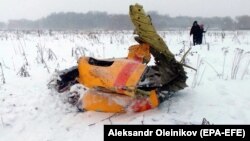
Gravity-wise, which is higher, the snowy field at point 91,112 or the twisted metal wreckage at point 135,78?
the twisted metal wreckage at point 135,78

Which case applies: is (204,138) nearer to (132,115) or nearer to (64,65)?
(132,115)

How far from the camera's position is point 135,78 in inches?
187

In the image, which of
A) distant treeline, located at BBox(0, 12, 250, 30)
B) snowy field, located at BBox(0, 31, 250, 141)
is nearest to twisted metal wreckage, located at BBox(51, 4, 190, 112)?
snowy field, located at BBox(0, 31, 250, 141)

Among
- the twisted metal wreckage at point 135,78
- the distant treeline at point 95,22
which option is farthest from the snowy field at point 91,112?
the distant treeline at point 95,22

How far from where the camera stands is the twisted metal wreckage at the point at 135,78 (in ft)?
15.6

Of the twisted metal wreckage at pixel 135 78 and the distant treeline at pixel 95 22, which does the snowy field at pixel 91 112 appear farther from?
the distant treeline at pixel 95 22

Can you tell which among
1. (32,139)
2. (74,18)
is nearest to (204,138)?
(32,139)

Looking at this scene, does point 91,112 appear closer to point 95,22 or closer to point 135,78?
point 135,78

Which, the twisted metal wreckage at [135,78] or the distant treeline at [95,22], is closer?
the twisted metal wreckage at [135,78]

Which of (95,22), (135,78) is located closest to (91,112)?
(135,78)

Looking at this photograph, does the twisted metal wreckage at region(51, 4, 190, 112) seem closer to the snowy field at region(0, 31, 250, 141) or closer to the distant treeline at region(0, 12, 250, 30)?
the snowy field at region(0, 31, 250, 141)

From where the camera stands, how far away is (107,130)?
14.3 ft

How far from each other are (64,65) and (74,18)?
96.5m

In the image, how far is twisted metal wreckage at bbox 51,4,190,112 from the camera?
4762 mm
